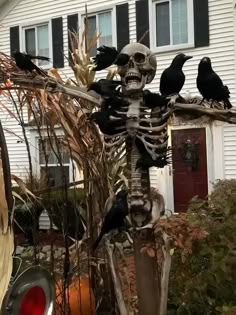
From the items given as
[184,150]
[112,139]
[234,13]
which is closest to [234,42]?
[234,13]

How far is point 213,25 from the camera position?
9.96m

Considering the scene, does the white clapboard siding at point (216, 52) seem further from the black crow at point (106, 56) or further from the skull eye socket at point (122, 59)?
the skull eye socket at point (122, 59)

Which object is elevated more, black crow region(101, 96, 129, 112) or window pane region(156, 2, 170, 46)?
window pane region(156, 2, 170, 46)

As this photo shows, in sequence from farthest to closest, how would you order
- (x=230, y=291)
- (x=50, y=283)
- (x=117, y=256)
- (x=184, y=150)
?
(x=184, y=150)
(x=230, y=291)
(x=117, y=256)
(x=50, y=283)

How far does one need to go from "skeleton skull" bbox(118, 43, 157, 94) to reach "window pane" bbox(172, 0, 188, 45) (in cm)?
768

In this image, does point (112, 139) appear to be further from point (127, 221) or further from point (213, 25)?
point (213, 25)

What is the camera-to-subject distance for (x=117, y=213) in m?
2.69

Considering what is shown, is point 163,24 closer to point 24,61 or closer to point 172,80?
point 172,80

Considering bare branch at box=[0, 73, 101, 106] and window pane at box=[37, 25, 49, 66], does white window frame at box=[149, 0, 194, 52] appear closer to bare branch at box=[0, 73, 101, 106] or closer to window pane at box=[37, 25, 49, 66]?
window pane at box=[37, 25, 49, 66]

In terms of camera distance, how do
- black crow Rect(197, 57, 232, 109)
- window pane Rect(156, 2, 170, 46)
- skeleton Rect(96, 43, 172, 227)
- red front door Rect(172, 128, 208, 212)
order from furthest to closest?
window pane Rect(156, 2, 170, 46), red front door Rect(172, 128, 208, 212), black crow Rect(197, 57, 232, 109), skeleton Rect(96, 43, 172, 227)

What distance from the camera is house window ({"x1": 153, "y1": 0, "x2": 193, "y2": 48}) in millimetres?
10062

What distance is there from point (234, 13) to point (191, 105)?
24.9ft

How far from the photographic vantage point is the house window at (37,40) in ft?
39.4

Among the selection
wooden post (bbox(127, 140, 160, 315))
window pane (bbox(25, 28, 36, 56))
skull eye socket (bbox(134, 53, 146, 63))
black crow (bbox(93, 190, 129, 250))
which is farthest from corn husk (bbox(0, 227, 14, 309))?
window pane (bbox(25, 28, 36, 56))
